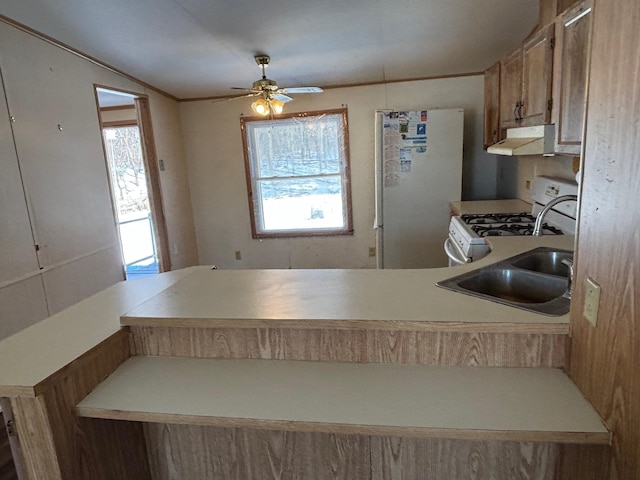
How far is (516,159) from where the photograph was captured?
394 cm

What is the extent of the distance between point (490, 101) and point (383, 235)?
153cm

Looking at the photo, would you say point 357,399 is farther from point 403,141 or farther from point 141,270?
point 141,270

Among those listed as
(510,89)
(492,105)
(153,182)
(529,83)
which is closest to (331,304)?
(529,83)

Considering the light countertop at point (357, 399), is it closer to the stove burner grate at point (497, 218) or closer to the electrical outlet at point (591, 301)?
the electrical outlet at point (591, 301)

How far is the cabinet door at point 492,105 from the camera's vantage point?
10.8 feet

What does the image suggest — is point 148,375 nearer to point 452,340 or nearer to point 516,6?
point 452,340

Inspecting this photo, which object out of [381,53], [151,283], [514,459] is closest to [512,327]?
[514,459]

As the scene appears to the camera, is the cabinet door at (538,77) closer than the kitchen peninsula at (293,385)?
No

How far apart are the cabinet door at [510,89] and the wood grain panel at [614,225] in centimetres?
189

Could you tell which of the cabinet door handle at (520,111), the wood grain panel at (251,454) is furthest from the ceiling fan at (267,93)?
the wood grain panel at (251,454)

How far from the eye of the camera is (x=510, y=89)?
288cm

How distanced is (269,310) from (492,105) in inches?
119

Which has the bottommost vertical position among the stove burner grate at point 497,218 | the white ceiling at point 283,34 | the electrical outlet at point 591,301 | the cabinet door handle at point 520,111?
the stove burner grate at point 497,218

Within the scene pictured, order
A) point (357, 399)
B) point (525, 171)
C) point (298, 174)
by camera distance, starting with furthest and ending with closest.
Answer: point (298, 174)
point (525, 171)
point (357, 399)
